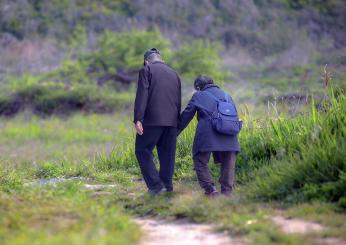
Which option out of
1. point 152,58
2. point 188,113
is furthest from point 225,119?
point 152,58

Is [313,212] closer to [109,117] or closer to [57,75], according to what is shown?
[109,117]

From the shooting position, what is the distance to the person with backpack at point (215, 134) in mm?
7496

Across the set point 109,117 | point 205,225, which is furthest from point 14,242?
point 109,117

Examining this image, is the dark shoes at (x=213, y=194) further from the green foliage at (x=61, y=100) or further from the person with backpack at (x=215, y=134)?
the green foliage at (x=61, y=100)

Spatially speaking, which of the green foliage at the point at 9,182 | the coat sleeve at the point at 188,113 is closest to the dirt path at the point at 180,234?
the coat sleeve at the point at 188,113

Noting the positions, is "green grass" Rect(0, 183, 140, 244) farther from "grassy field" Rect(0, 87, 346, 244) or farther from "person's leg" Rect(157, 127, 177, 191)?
"person's leg" Rect(157, 127, 177, 191)

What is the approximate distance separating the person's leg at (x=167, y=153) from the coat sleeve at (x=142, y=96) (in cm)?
49

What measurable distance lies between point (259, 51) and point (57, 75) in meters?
13.1

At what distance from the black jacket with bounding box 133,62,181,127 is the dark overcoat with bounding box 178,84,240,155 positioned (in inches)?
9.0

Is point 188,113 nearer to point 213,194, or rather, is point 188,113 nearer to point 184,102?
point 213,194

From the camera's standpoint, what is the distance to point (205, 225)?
20.0 feet

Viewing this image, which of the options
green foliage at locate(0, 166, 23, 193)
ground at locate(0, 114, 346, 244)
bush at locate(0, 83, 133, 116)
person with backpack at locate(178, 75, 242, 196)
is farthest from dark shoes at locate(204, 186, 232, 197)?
bush at locate(0, 83, 133, 116)

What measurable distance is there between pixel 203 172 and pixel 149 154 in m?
0.72

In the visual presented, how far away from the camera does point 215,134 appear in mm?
7539
